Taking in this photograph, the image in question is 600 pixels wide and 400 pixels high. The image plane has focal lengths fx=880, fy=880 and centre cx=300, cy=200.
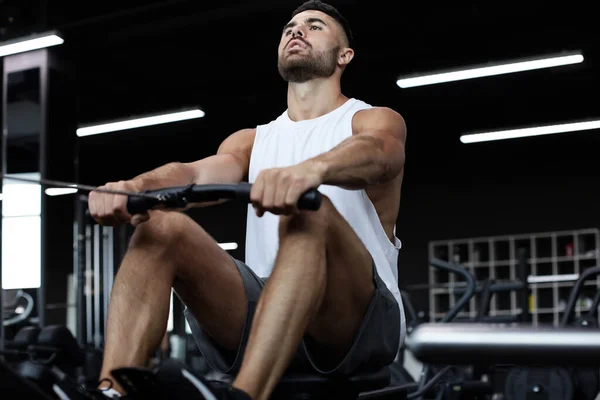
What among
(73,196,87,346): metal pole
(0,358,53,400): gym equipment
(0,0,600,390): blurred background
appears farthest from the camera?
(0,0,600,390): blurred background

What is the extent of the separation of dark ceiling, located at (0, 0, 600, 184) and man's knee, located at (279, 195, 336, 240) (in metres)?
4.89

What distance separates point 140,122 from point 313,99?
26.7ft

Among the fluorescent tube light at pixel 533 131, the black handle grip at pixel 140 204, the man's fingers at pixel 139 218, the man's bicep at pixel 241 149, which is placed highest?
the fluorescent tube light at pixel 533 131

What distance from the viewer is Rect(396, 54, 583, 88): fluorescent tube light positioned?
793 centimetres

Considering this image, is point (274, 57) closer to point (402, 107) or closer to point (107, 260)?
point (402, 107)

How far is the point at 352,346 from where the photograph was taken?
1.47 meters

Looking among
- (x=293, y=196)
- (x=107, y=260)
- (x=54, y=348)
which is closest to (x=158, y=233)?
(x=293, y=196)

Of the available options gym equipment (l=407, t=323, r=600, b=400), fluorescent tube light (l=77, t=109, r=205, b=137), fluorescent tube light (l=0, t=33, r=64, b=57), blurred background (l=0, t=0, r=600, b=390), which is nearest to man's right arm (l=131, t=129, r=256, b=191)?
gym equipment (l=407, t=323, r=600, b=400)

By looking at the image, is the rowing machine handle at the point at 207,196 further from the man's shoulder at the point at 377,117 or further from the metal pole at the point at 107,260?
the metal pole at the point at 107,260

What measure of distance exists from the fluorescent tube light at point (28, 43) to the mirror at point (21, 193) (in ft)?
0.77

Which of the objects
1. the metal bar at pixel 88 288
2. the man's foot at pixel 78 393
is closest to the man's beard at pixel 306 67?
the man's foot at pixel 78 393

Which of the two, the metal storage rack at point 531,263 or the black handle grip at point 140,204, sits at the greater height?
the black handle grip at point 140,204

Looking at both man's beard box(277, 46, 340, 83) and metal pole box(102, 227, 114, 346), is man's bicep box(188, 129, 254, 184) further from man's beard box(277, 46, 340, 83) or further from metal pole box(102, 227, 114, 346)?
metal pole box(102, 227, 114, 346)

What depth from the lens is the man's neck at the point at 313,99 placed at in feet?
6.37
